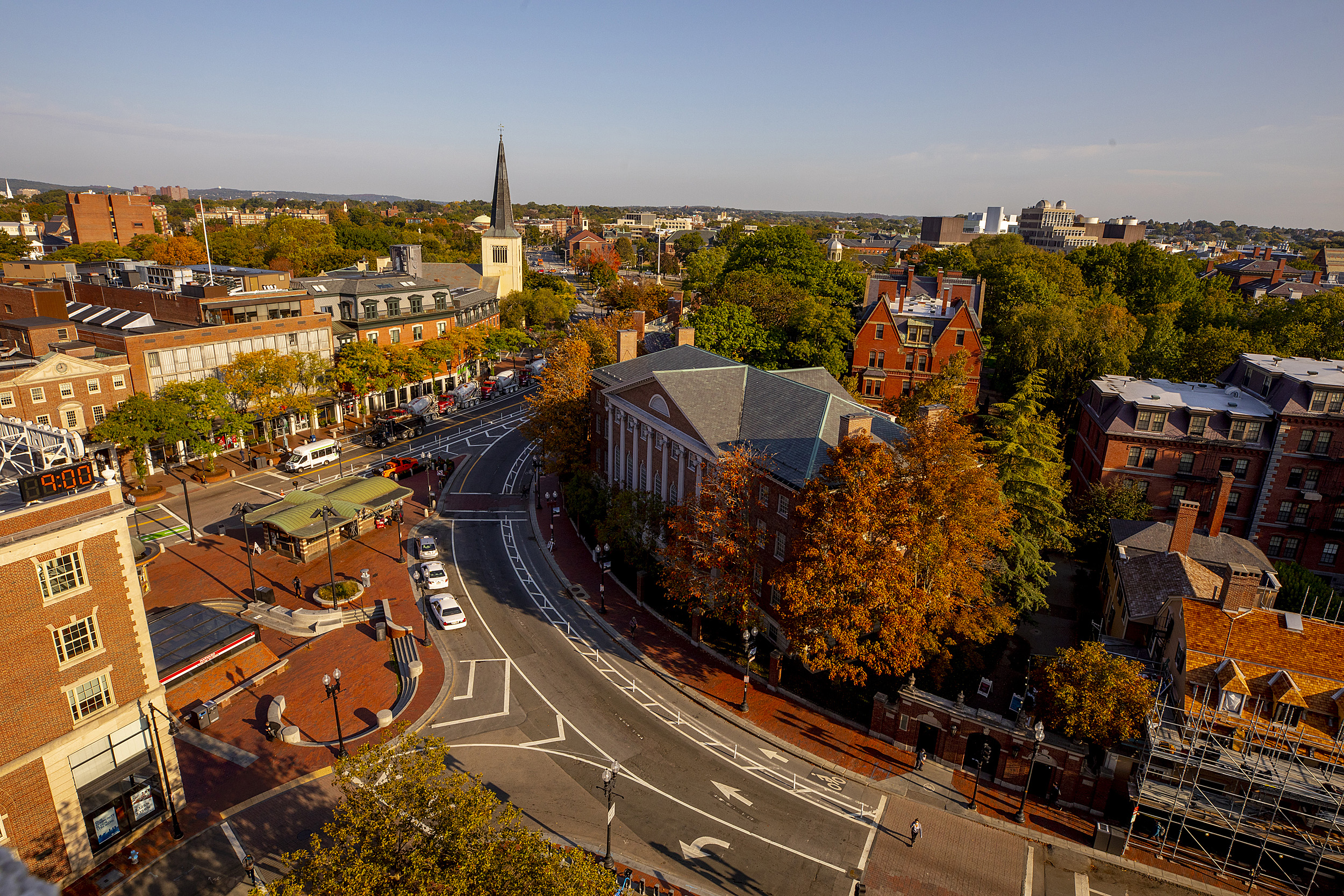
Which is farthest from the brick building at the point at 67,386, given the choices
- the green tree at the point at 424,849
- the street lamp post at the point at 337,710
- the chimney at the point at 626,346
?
the green tree at the point at 424,849

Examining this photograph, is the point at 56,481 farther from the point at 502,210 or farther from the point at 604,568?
the point at 502,210

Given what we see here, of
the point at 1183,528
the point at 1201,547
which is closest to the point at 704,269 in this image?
the point at 1201,547

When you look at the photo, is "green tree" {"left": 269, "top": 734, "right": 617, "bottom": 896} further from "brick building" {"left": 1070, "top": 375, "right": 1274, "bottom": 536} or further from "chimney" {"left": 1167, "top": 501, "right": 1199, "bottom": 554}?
"brick building" {"left": 1070, "top": 375, "right": 1274, "bottom": 536}

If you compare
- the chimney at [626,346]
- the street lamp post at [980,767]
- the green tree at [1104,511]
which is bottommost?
the street lamp post at [980,767]

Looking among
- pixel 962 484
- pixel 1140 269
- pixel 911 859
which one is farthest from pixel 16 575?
pixel 1140 269

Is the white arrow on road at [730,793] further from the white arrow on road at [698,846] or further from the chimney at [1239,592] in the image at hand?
the chimney at [1239,592]
